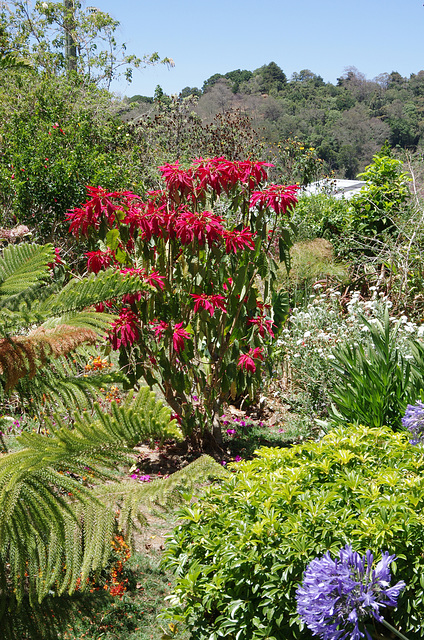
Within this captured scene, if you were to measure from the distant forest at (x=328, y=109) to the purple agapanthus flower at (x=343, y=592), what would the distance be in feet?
80.0

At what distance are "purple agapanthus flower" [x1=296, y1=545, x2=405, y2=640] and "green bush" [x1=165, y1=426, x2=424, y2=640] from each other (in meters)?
0.26

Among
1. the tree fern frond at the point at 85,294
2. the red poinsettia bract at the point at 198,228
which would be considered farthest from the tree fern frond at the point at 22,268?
the red poinsettia bract at the point at 198,228

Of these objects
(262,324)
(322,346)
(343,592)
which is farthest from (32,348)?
(322,346)

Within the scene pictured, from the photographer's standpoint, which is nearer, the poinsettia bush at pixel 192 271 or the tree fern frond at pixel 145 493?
Result: the tree fern frond at pixel 145 493

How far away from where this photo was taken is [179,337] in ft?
12.6

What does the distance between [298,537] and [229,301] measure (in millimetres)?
2241

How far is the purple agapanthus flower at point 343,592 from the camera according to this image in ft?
4.84

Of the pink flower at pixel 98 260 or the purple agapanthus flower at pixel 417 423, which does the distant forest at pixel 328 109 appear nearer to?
the pink flower at pixel 98 260

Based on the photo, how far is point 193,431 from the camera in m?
4.45

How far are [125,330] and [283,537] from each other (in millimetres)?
2020

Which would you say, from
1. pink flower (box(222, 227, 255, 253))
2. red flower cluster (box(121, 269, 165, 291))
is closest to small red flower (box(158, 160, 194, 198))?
pink flower (box(222, 227, 255, 253))

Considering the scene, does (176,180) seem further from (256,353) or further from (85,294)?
(85,294)

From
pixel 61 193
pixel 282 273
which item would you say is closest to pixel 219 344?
pixel 282 273

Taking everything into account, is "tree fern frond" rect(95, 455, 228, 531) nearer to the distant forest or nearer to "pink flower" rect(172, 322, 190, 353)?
"pink flower" rect(172, 322, 190, 353)
